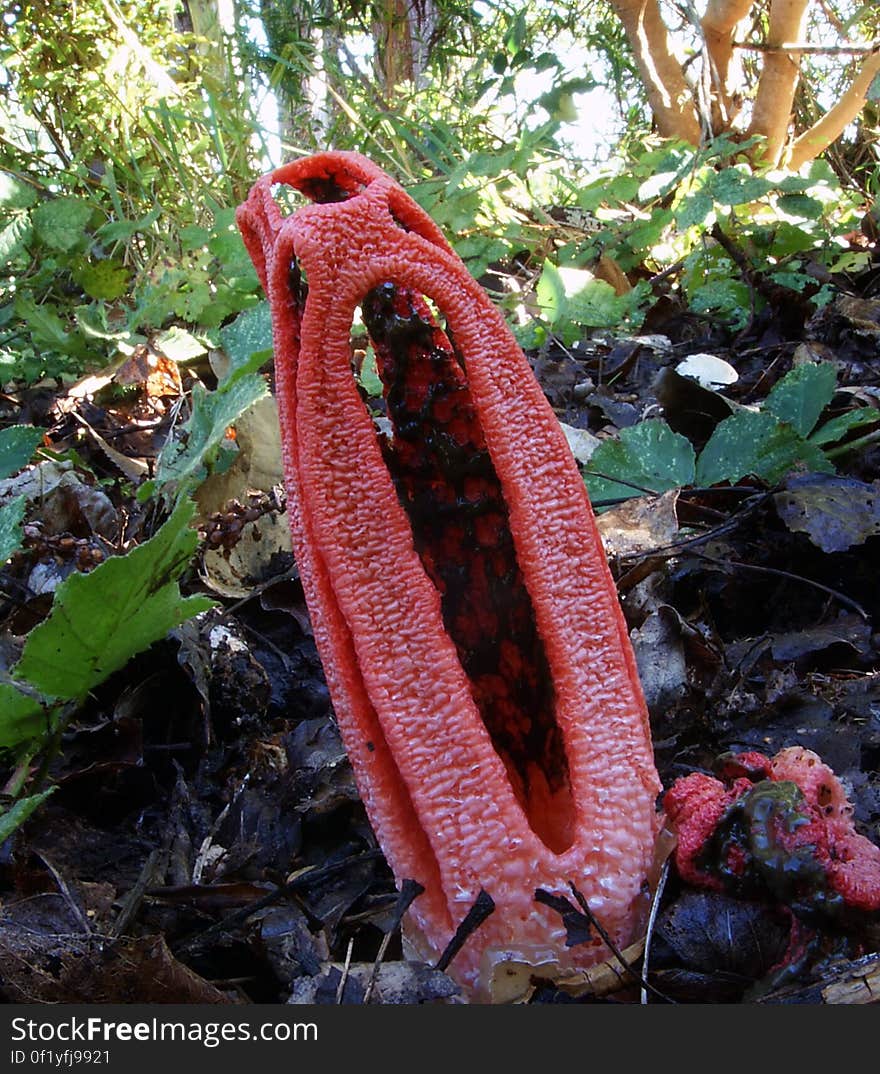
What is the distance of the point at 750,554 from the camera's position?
8.07 ft

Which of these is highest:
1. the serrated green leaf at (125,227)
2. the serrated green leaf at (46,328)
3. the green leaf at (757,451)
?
the serrated green leaf at (125,227)

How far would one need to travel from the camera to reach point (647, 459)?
2619 millimetres

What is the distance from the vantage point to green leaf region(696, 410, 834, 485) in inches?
99.3

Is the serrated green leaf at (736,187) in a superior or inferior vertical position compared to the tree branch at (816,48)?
inferior

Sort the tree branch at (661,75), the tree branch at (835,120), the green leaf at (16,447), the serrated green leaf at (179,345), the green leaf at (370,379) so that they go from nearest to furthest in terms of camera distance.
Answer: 1. the green leaf at (16,447)
2. the green leaf at (370,379)
3. the serrated green leaf at (179,345)
4. the tree branch at (835,120)
5. the tree branch at (661,75)

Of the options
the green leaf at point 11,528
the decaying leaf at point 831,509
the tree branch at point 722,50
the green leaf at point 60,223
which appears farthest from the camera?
the tree branch at point 722,50

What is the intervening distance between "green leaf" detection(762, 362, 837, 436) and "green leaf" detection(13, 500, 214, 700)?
67.4 inches

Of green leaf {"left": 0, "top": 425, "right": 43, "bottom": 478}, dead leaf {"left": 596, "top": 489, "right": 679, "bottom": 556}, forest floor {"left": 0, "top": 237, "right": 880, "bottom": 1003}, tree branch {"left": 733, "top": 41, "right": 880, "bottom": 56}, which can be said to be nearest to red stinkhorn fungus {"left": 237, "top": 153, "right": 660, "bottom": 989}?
forest floor {"left": 0, "top": 237, "right": 880, "bottom": 1003}

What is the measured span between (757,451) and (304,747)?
4.83ft

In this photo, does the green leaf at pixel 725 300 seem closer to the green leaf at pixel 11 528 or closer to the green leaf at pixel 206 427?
the green leaf at pixel 206 427

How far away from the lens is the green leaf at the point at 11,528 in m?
1.91

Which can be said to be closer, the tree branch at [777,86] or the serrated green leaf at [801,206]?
the serrated green leaf at [801,206]

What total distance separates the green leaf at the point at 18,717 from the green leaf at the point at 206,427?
2.16ft

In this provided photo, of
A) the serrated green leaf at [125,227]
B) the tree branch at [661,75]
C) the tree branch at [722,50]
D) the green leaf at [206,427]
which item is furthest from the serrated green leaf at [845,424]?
the tree branch at [661,75]
